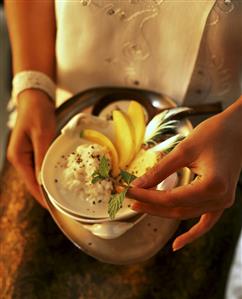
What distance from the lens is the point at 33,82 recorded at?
80 centimetres

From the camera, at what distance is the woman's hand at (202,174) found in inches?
20.8

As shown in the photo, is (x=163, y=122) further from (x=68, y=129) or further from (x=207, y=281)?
(x=207, y=281)

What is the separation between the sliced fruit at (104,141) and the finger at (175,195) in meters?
0.15

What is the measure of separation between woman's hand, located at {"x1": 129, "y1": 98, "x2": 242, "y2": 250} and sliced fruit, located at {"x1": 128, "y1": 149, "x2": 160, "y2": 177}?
0.30 feet

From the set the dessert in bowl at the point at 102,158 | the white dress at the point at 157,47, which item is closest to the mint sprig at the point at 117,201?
the dessert in bowl at the point at 102,158

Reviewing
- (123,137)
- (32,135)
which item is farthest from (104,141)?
(32,135)

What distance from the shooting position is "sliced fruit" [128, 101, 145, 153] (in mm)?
691

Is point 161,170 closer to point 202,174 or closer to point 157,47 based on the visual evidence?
point 202,174

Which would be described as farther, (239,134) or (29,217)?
(29,217)

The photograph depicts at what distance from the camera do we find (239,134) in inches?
22.6

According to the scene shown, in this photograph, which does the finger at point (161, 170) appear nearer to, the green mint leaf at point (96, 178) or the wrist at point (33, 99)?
the green mint leaf at point (96, 178)

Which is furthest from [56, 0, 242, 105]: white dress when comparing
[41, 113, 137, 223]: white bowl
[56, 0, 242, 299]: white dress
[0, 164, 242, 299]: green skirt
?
[0, 164, 242, 299]: green skirt

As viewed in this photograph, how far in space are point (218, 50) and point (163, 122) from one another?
0.46 ft

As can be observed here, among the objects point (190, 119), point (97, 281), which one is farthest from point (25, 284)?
point (190, 119)
